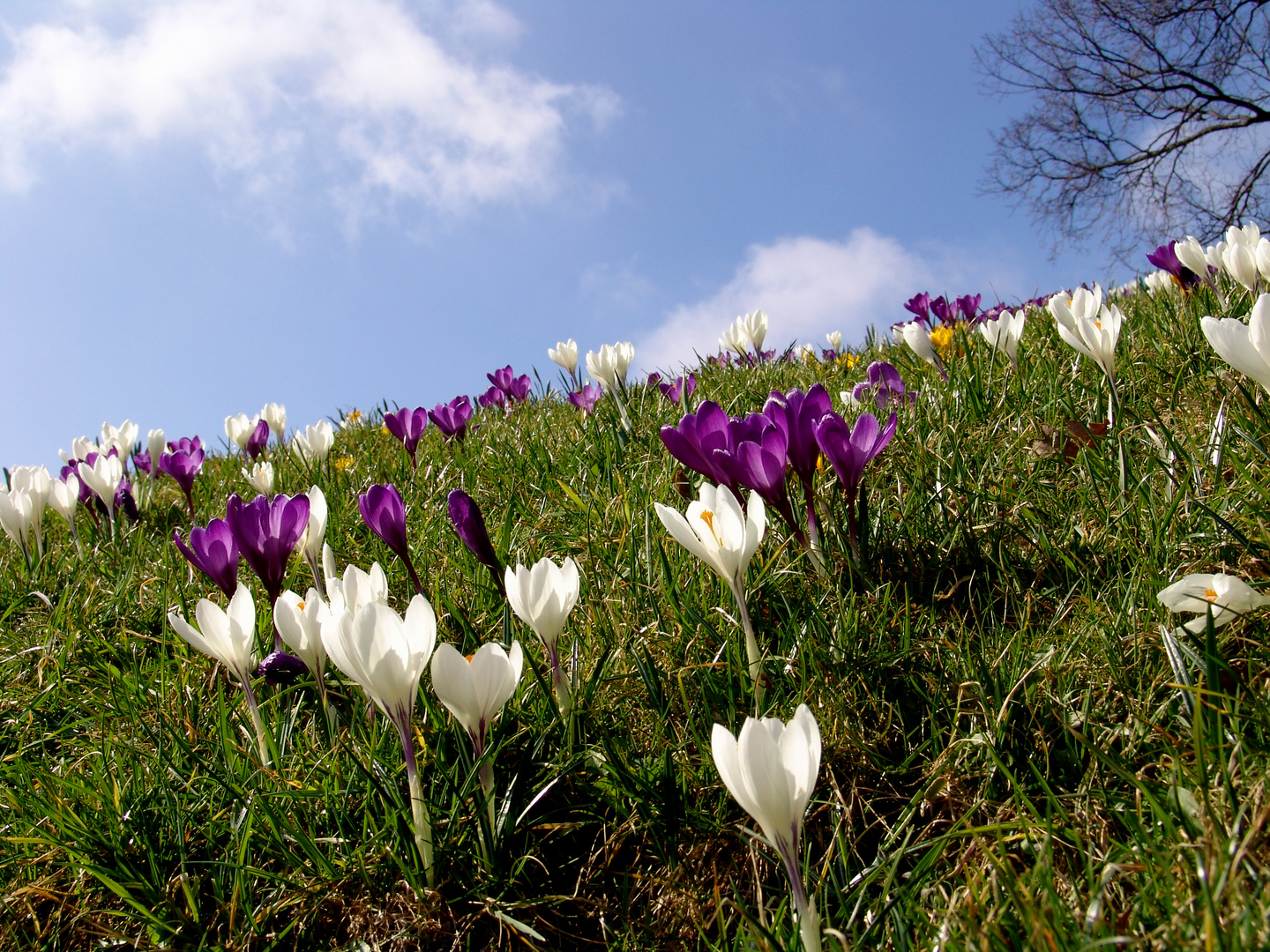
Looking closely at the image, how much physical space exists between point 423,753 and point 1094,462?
2.20 metres

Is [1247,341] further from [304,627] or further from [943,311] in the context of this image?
[943,311]

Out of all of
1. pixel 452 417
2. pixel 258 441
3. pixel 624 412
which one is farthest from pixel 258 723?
pixel 258 441

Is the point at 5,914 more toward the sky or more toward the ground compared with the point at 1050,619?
more toward the ground

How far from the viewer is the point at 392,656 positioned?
1.59 meters

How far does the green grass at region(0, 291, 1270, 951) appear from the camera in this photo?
4.99 feet

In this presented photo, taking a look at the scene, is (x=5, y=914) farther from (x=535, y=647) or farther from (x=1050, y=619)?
(x=1050, y=619)

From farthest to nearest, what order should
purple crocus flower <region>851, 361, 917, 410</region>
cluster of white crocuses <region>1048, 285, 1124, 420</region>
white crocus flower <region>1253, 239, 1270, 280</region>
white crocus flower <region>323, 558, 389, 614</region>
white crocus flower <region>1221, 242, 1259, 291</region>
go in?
1. purple crocus flower <region>851, 361, 917, 410</region>
2. white crocus flower <region>1221, 242, 1259, 291</region>
3. white crocus flower <region>1253, 239, 1270, 280</region>
4. cluster of white crocuses <region>1048, 285, 1124, 420</region>
5. white crocus flower <region>323, 558, 389, 614</region>

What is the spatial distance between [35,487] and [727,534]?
381 centimetres

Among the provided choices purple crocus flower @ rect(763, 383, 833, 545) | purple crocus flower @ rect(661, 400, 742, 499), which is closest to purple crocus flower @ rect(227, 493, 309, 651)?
purple crocus flower @ rect(661, 400, 742, 499)

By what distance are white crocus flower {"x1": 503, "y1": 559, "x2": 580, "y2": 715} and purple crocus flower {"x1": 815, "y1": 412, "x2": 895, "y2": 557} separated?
0.79 meters

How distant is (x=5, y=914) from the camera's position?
190 cm

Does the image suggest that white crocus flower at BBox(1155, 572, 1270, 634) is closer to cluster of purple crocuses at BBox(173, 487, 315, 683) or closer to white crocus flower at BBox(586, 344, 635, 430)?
cluster of purple crocuses at BBox(173, 487, 315, 683)

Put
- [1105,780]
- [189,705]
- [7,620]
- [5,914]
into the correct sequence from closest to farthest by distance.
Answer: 1. [1105,780]
2. [5,914]
3. [189,705]
4. [7,620]

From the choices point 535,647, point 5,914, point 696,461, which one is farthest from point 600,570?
point 5,914
